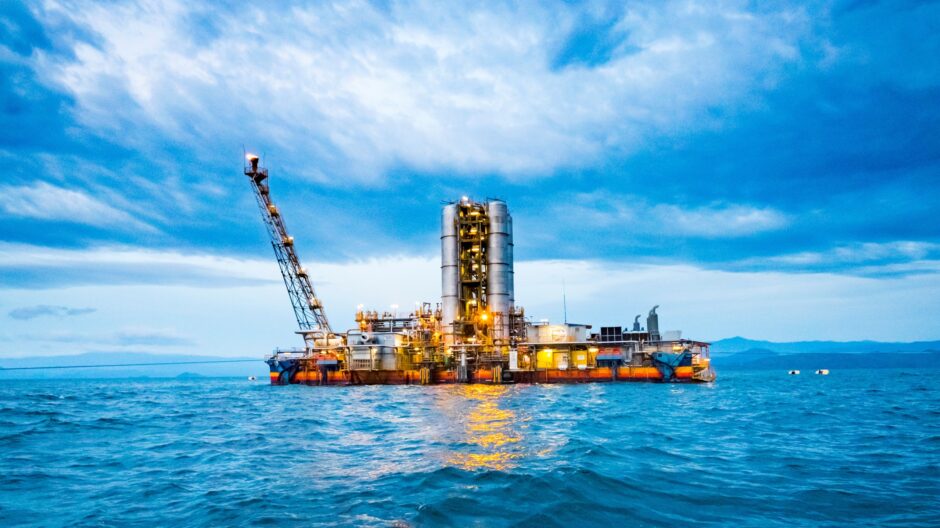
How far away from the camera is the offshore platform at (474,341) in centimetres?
8525

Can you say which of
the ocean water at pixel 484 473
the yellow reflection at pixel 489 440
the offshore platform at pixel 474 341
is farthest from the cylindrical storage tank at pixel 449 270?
the ocean water at pixel 484 473

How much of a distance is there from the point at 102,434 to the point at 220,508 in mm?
22433

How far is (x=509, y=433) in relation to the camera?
2717 cm

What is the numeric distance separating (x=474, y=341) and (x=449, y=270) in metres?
13.6

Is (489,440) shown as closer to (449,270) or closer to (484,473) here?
(484,473)

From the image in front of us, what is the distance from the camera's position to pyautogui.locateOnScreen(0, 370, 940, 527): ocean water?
42.8 feet

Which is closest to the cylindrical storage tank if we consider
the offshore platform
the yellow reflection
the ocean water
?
the offshore platform

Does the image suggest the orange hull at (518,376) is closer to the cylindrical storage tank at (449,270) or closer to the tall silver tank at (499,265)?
the tall silver tank at (499,265)

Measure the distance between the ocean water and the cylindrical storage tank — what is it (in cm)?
6236

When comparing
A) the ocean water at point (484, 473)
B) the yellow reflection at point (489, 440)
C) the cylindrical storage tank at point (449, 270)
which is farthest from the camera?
the cylindrical storage tank at point (449, 270)

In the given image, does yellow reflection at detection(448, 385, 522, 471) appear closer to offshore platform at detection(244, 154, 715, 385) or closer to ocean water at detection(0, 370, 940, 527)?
ocean water at detection(0, 370, 940, 527)

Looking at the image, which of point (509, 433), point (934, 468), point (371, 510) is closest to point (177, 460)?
point (371, 510)

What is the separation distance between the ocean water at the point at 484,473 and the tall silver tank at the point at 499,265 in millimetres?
60705

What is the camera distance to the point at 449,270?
320ft
